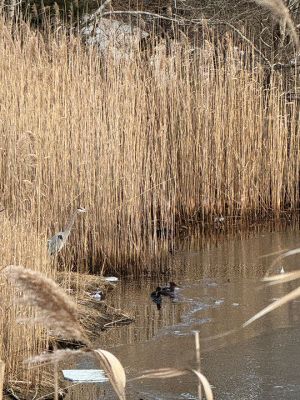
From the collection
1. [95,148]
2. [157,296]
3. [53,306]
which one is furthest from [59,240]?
[53,306]

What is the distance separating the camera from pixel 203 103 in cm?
857

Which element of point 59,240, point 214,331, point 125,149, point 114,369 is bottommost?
point 214,331

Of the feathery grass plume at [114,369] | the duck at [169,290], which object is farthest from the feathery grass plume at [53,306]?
the duck at [169,290]

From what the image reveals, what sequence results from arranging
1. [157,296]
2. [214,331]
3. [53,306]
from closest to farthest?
[53,306], [214,331], [157,296]

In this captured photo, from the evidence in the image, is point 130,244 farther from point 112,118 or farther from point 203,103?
point 203,103

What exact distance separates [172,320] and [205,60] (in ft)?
12.8

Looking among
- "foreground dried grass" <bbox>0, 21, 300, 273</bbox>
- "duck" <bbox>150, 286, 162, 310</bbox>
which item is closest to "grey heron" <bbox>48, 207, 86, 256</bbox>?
"foreground dried grass" <bbox>0, 21, 300, 273</bbox>

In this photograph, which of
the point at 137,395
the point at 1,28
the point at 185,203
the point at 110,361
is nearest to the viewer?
the point at 110,361

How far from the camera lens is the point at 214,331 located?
4766 mm

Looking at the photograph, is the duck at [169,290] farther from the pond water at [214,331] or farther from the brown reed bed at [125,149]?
the brown reed bed at [125,149]

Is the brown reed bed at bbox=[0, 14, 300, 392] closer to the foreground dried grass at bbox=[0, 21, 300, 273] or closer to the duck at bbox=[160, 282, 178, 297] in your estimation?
the foreground dried grass at bbox=[0, 21, 300, 273]

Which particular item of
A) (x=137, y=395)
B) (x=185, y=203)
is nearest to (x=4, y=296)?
(x=137, y=395)

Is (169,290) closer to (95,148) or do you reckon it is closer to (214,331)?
(214,331)

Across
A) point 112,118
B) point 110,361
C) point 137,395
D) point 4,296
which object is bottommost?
point 137,395
